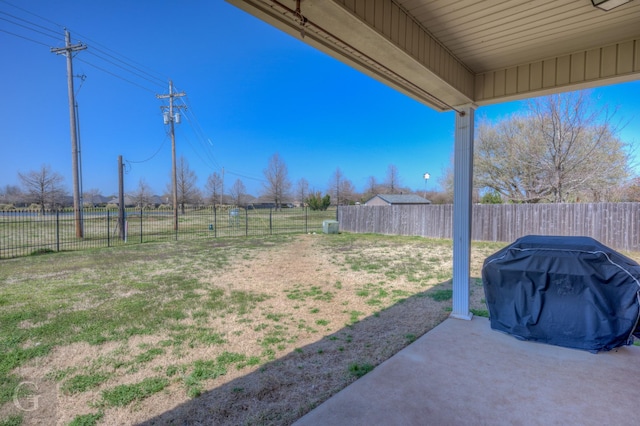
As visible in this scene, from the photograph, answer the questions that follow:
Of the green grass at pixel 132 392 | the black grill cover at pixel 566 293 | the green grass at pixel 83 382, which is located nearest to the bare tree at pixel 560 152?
the black grill cover at pixel 566 293

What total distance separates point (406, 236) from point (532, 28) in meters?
11.4

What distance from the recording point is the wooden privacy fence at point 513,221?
8547 millimetres

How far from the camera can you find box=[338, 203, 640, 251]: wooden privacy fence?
8.55 metres

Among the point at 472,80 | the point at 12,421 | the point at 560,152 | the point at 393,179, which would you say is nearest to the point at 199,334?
the point at 12,421

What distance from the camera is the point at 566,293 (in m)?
2.64

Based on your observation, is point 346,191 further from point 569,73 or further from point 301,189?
point 569,73

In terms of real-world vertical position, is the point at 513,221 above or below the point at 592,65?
below

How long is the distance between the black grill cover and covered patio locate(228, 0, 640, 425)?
0.49 feet

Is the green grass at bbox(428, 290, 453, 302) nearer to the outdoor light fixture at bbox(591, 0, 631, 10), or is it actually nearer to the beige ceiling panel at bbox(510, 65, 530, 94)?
the beige ceiling panel at bbox(510, 65, 530, 94)

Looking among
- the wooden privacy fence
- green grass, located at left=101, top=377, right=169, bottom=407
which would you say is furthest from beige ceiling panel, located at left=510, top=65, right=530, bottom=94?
the wooden privacy fence

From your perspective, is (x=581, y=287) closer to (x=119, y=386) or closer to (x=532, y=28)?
(x=532, y=28)

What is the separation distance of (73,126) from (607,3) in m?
15.3

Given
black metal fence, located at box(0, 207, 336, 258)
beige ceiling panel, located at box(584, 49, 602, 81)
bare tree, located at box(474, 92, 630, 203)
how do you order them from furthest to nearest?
1. bare tree, located at box(474, 92, 630, 203)
2. black metal fence, located at box(0, 207, 336, 258)
3. beige ceiling panel, located at box(584, 49, 602, 81)

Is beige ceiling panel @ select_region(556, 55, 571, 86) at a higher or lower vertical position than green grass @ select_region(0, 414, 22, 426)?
higher
